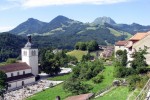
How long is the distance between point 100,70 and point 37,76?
Answer: 26.0 m

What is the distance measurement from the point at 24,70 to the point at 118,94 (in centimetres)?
4563

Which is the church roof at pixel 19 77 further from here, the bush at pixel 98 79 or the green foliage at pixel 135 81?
the green foliage at pixel 135 81

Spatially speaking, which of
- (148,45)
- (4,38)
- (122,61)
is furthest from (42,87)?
(4,38)

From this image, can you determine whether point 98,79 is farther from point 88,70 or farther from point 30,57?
point 30,57

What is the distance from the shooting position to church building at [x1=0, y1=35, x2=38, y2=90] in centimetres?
7379

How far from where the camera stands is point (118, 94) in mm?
37344

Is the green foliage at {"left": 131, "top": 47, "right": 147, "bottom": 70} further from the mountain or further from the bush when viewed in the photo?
the mountain

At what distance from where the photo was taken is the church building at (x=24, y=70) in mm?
73794

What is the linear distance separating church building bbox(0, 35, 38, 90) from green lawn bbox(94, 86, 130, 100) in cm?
3549

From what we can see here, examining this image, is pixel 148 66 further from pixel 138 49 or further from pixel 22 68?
pixel 22 68

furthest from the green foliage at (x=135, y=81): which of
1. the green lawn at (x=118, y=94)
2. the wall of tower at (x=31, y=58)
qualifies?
the wall of tower at (x=31, y=58)

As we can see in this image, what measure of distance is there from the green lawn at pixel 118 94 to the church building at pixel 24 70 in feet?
116

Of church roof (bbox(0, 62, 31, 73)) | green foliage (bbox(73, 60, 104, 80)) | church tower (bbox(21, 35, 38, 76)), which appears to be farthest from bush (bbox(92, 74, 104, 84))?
church tower (bbox(21, 35, 38, 76))

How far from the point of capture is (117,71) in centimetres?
5091
